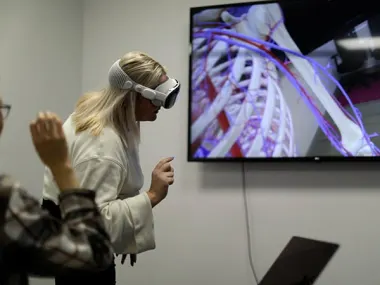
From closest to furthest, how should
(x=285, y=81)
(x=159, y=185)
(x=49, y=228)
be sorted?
(x=49, y=228) → (x=159, y=185) → (x=285, y=81)

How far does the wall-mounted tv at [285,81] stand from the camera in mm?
2219

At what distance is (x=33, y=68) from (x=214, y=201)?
1.26 meters

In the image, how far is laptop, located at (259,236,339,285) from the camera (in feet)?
3.90

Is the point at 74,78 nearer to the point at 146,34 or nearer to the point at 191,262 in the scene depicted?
the point at 146,34

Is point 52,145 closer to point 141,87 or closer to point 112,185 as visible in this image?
point 112,185

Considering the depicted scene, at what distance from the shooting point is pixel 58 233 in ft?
2.52

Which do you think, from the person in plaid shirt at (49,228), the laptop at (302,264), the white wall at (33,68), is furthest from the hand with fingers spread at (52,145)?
the white wall at (33,68)

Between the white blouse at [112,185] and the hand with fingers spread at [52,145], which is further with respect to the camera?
the white blouse at [112,185]

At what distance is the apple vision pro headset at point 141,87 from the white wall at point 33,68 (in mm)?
881

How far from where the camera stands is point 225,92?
8.00 feet

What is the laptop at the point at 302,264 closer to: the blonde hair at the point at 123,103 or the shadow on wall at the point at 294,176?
the blonde hair at the point at 123,103

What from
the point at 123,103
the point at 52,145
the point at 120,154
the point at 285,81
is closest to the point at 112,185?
the point at 120,154

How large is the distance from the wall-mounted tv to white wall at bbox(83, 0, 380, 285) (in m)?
0.13

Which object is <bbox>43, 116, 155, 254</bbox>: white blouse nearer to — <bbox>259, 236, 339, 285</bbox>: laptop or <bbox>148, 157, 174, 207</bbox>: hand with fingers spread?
<bbox>148, 157, 174, 207</bbox>: hand with fingers spread
